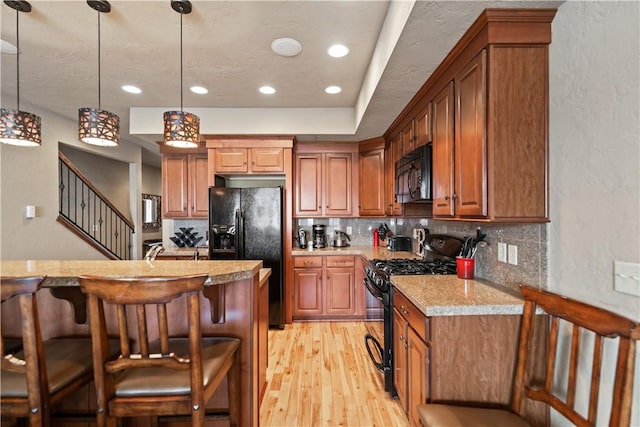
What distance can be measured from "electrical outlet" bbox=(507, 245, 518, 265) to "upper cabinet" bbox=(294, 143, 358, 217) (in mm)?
2383

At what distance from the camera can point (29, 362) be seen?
3.44 feet

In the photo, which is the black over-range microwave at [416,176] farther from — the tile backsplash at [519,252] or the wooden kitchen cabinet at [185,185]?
the wooden kitchen cabinet at [185,185]

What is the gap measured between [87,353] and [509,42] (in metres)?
2.50

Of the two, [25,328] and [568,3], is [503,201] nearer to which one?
[568,3]

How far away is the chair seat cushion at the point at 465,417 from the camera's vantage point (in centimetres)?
122

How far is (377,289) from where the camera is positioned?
2393mm

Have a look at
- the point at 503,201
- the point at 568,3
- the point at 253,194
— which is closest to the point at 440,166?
the point at 503,201

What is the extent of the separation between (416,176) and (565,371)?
60.8 inches

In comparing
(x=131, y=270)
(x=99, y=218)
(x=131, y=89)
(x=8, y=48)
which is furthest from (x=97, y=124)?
(x=99, y=218)

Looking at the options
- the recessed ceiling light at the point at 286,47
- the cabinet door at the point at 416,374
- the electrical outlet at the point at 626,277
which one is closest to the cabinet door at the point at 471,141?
the electrical outlet at the point at 626,277

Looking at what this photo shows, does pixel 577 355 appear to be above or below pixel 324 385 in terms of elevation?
above

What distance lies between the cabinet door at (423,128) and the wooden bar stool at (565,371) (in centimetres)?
141

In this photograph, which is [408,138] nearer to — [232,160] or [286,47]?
[286,47]

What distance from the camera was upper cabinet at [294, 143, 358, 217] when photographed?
404 centimetres
